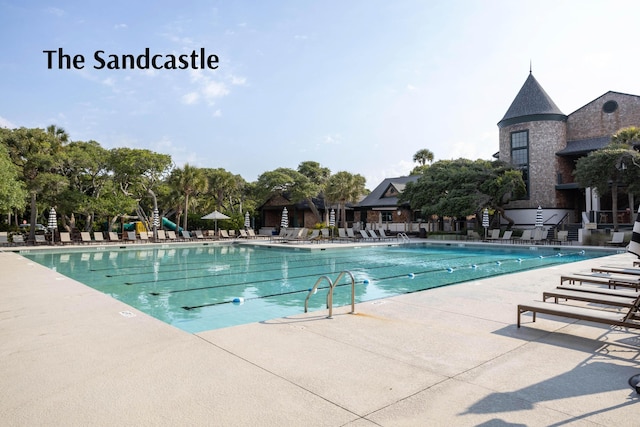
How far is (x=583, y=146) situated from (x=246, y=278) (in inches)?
1068

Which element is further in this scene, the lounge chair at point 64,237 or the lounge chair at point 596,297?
the lounge chair at point 64,237

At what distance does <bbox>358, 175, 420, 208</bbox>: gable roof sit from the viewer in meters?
34.1

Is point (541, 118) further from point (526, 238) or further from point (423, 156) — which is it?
point (423, 156)

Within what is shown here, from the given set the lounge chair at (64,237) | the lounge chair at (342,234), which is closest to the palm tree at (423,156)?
the lounge chair at (342,234)

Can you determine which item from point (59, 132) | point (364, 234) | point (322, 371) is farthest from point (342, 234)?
point (322, 371)

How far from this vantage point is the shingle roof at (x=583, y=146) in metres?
27.2

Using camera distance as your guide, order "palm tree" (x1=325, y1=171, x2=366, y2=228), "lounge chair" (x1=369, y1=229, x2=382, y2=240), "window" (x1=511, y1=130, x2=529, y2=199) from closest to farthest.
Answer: "lounge chair" (x1=369, y1=229, x2=382, y2=240), "window" (x1=511, y1=130, x2=529, y2=199), "palm tree" (x1=325, y1=171, x2=366, y2=228)

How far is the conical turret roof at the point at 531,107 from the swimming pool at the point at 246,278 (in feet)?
45.6

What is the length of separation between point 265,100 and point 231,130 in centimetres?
471

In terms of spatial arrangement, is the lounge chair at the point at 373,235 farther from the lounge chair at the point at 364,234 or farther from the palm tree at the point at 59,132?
the palm tree at the point at 59,132

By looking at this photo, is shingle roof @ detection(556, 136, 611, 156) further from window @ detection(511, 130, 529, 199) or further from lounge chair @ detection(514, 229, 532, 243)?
lounge chair @ detection(514, 229, 532, 243)

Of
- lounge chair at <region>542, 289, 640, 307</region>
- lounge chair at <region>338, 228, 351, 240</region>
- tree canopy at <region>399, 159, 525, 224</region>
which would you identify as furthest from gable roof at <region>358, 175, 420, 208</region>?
Result: lounge chair at <region>542, 289, 640, 307</region>

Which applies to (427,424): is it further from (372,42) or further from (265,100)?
(265,100)

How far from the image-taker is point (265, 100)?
55.7ft
